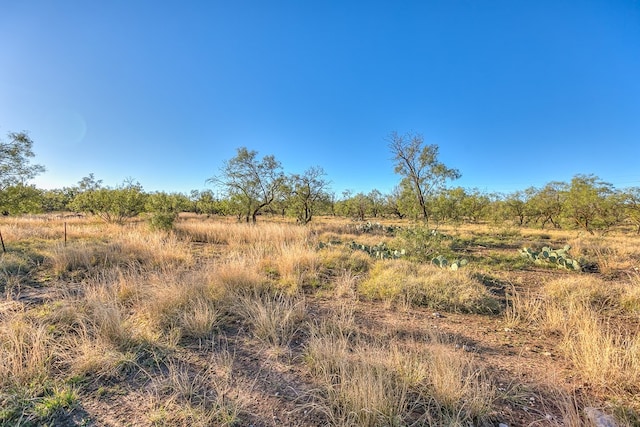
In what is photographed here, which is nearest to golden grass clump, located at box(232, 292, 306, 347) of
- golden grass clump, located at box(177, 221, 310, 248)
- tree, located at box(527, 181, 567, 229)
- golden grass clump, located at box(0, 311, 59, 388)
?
golden grass clump, located at box(0, 311, 59, 388)

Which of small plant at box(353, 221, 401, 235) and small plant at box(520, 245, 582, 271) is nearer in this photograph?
small plant at box(520, 245, 582, 271)

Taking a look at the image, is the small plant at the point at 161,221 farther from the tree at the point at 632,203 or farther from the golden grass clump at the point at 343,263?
the tree at the point at 632,203

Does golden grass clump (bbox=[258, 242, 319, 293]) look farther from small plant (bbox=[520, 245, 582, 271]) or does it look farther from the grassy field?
small plant (bbox=[520, 245, 582, 271])

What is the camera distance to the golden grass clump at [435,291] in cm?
417

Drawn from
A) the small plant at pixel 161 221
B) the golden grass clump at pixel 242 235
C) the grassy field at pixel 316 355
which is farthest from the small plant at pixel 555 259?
the small plant at pixel 161 221

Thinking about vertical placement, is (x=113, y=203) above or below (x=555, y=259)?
above

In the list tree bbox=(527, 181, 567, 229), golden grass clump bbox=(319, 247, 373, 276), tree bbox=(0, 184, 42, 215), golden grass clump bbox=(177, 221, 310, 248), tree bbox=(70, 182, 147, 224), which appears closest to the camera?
golden grass clump bbox=(319, 247, 373, 276)

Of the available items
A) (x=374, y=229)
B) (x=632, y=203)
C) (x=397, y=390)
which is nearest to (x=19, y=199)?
(x=397, y=390)

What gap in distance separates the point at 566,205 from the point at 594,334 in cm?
2293

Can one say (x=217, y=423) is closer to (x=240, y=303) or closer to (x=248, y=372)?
(x=248, y=372)

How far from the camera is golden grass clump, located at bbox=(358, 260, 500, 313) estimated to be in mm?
4168

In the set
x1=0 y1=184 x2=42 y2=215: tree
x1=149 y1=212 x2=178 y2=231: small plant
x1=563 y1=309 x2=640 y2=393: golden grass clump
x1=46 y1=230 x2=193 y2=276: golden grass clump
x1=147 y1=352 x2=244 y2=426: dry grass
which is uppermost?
x1=0 y1=184 x2=42 y2=215: tree

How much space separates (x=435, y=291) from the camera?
444 cm

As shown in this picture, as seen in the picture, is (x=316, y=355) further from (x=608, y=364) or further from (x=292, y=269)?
(x=292, y=269)
